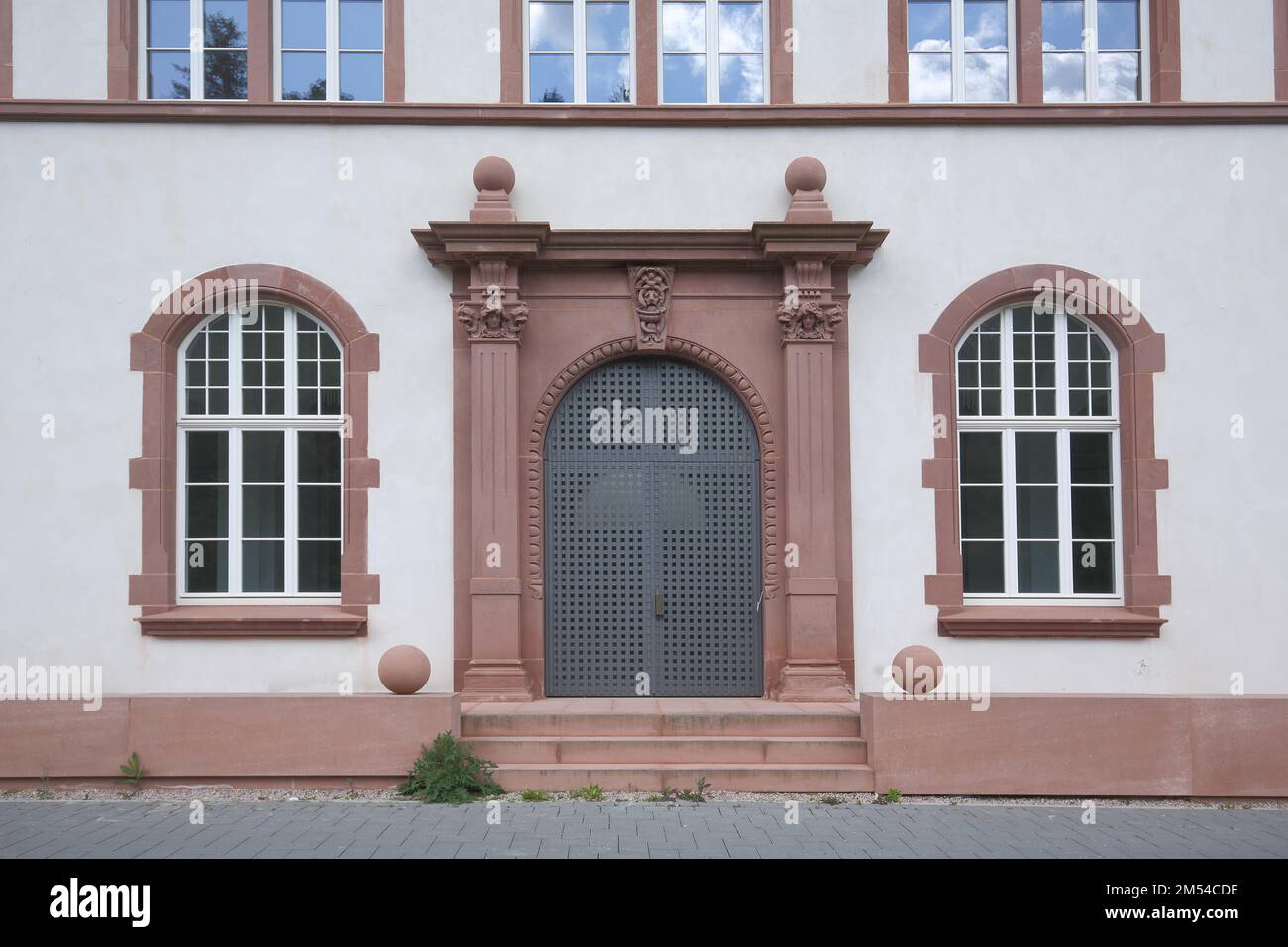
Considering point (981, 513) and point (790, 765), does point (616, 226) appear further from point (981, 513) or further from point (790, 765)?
point (790, 765)

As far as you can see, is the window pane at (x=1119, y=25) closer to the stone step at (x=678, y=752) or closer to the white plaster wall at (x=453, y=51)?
the white plaster wall at (x=453, y=51)

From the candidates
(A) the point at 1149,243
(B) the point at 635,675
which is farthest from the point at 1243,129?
(B) the point at 635,675

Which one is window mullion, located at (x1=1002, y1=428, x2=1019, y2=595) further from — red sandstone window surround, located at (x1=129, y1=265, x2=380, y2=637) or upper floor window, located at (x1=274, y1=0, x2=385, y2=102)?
upper floor window, located at (x1=274, y1=0, x2=385, y2=102)

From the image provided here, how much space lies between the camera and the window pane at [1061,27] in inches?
446

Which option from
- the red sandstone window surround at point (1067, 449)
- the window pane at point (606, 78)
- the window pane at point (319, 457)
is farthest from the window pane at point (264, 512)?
the red sandstone window surround at point (1067, 449)

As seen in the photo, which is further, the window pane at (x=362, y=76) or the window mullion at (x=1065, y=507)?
the window pane at (x=362, y=76)

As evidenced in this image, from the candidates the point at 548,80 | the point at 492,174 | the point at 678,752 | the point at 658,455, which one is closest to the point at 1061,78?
the point at 548,80

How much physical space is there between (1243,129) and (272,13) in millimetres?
9329

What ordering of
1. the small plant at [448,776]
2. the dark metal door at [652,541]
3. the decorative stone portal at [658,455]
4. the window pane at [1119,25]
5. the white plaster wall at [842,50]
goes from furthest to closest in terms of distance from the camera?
the window pane at [1119,25] < the white plaster wall at [842,50] < the dark metal door at [652,541] < the decorative stone portal at [658,455] < the small plant at [448,776]

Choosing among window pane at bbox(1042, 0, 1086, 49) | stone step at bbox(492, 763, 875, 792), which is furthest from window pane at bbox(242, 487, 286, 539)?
window pane at bbox(1042, 0, 1086, 49)

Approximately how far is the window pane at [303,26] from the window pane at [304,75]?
10cm

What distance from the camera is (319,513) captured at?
1088 centimetres

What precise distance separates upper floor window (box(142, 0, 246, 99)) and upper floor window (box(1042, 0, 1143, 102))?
7.80 metres

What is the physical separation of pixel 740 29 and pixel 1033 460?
504 cm
